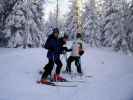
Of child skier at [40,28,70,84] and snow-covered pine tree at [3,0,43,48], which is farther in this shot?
snow-covered pine tree at [3,0,43,48]

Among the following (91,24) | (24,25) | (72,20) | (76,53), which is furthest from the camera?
(72,20)

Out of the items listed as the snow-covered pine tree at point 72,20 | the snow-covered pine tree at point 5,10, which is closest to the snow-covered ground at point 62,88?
the snow-covered pine tree at point 5,10

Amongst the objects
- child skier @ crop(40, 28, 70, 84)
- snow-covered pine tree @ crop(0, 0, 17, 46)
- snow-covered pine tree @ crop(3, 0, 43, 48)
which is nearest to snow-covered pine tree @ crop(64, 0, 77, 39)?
snow-covered pine tree @ crop(3, 0, 43, 48)

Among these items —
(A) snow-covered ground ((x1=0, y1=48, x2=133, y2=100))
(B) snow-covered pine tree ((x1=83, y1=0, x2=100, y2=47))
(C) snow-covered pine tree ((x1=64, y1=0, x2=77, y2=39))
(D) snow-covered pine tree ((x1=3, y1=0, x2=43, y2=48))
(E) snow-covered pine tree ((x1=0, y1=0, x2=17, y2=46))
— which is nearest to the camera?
(A) snow-covered ground ((x1=0, y1=48, x2=133, y2=100))

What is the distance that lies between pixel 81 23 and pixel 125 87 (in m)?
44.3

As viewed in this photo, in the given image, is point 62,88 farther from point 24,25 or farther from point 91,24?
point 91,24

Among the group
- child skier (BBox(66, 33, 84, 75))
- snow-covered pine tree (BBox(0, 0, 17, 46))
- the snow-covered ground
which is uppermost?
snow-covered pine tree (BBox(0, 0, 17, 46))

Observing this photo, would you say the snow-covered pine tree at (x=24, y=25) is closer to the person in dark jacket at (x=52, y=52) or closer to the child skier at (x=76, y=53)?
the child skier at (x=76, y=53)

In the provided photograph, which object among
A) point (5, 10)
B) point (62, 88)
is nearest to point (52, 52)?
point (62, 88)

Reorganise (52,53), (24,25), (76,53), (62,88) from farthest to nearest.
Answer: (24,25) → (76,53) → (52,53) → (62,88)

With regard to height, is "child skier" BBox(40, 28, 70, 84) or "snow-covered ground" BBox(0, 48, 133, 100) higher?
"child skier" BBox(40, 28, 70, 84)

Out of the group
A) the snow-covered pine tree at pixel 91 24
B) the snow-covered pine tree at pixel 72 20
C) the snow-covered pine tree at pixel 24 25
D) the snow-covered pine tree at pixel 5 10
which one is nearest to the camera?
the snow-covered pine tree at pixel 24 25

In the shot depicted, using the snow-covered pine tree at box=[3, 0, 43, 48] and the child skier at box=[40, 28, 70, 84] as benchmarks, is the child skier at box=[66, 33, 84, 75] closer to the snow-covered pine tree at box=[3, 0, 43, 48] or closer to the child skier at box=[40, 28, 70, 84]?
the child skier at box=[40, 28, 70, 84]

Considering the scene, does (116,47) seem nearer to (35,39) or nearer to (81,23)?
(35,39)
